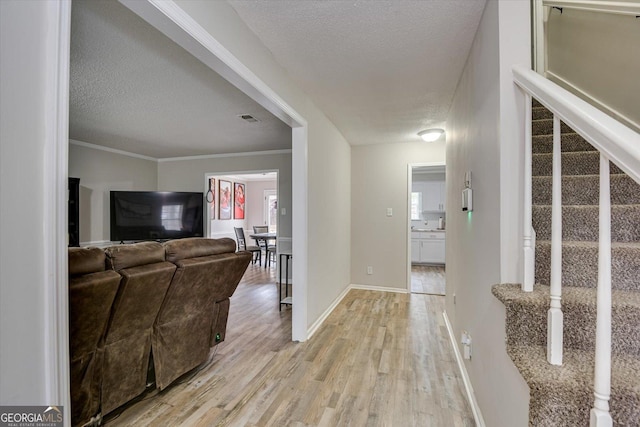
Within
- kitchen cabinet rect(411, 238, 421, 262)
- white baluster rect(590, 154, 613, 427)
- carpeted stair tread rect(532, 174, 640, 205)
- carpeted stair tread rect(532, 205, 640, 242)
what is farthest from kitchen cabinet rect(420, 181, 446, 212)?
white baluster rect(590, 154, 613, 427)

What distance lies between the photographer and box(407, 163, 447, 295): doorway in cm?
620

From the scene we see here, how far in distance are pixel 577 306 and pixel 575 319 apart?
0.05 m

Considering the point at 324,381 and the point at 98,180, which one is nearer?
the point at 324,381

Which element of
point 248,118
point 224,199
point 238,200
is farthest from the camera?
point 238,200

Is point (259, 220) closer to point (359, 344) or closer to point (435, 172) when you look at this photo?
point (435, 172)

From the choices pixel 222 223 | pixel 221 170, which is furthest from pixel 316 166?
pixel 222 223

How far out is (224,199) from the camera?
8148 millimetres

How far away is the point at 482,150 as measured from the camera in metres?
1.62

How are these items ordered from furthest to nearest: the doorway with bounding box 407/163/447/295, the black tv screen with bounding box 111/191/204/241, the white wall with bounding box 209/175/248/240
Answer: the white wall with bounding box 209/175/248/240, the doorway with bounding box 407/163/447/295, the black tv screen with bounding box 111/191/204/241

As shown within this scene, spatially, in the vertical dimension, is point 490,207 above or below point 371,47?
below

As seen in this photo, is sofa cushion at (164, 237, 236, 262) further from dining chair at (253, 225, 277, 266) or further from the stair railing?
dining chair at (253, 225, 277, 266)

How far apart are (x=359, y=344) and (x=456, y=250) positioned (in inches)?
50.6

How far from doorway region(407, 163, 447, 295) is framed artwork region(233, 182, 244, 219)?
5.31 metres
